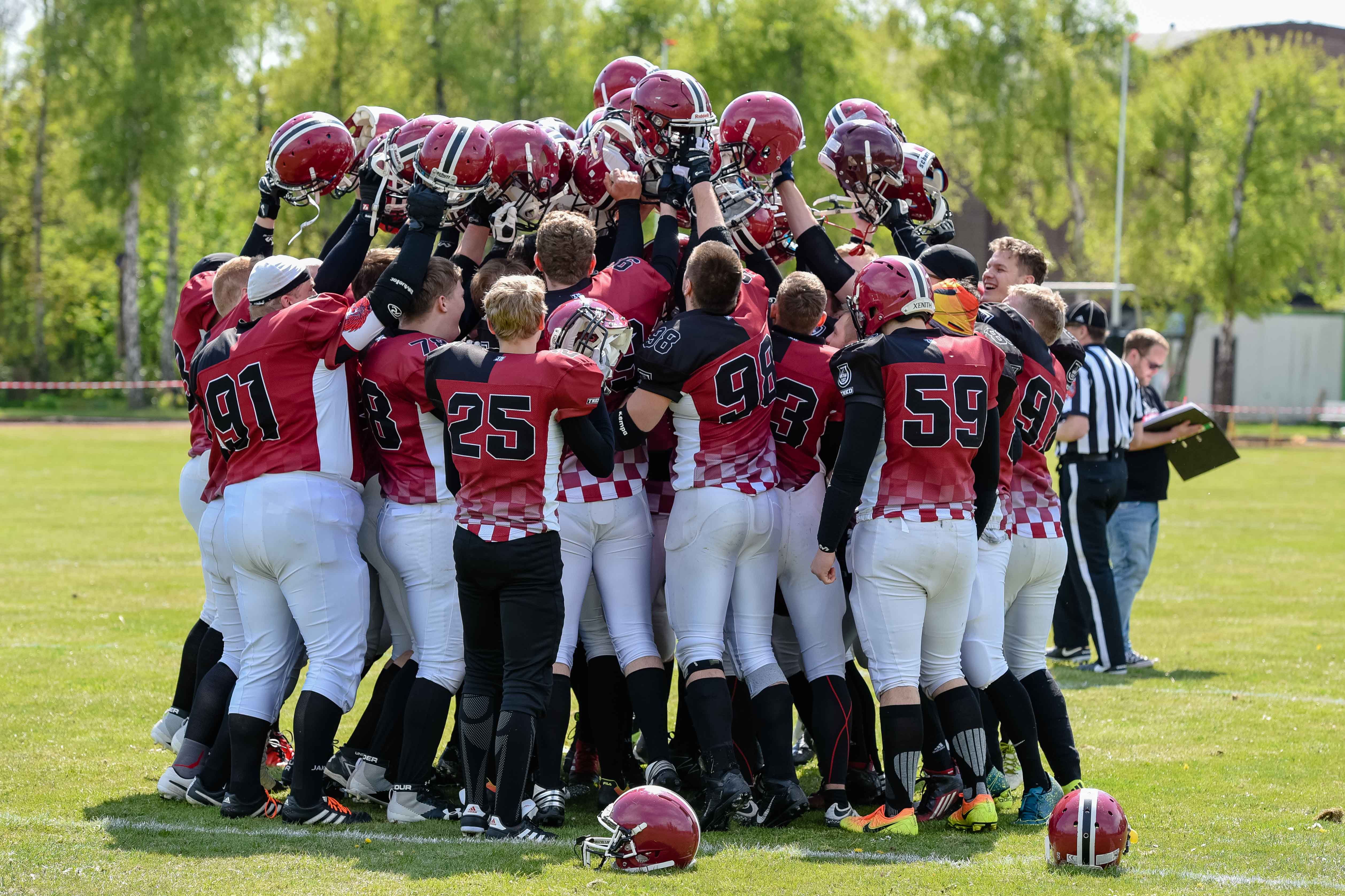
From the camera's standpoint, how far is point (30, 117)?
4412 cm

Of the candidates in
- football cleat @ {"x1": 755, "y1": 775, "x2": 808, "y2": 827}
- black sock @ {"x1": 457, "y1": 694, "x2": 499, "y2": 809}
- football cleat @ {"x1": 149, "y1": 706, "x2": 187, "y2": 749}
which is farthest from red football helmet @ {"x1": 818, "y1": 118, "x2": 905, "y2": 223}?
football cleat @ {"x1": 149, "y1": 706, "x2": 187, "y2": 749}

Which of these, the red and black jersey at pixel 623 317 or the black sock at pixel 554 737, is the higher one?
the red and black jersey at pixel 623 317

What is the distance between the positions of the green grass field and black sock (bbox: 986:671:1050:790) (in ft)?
0.90

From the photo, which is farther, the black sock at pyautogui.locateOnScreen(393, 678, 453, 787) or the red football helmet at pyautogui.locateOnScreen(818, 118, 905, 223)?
the red football helmet at pyautogui.locateOnScreen(818, 118, 905, 223)

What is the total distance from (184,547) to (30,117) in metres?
36.0

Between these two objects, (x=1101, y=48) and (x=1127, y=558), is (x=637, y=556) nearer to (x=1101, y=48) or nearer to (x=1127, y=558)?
(x=1127, y=558)

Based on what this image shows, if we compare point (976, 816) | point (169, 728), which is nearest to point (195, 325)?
point (169, 728)

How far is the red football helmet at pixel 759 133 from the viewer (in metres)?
6.40

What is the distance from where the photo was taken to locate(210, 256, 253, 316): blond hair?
635cm

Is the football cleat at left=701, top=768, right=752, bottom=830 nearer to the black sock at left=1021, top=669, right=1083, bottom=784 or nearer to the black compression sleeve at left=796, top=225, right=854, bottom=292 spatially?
the black sock at left=1021, top=669, right=1083, bottom=784

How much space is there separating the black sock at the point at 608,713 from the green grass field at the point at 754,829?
0.80ft

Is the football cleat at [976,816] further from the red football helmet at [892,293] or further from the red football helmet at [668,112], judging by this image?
the red football helmet at [668,112]

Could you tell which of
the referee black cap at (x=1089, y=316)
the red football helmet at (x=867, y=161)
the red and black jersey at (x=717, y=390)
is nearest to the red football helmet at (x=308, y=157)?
the red and black jersey at (x=717, y=390)

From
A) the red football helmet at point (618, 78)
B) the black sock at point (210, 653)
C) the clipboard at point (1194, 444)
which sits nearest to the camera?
the black sock at point (210, 653)
